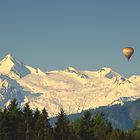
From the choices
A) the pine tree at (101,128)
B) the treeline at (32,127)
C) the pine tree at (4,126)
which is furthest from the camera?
the pine tree at (101,128)

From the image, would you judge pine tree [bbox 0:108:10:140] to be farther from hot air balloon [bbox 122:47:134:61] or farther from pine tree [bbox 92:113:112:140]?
hot air balloon [bbox 122:47:134:61]

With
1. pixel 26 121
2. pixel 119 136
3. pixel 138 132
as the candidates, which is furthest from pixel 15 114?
pixel 138 132

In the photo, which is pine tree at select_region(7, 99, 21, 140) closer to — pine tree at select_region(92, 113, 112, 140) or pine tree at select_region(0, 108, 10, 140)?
pine tree at select_region(0, 108, 10, 140)

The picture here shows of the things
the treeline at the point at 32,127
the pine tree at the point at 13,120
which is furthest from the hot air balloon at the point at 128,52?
the pine tree at the point at 13,120

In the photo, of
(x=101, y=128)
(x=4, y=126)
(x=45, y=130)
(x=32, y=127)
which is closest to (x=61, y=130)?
(x=45, y=130)

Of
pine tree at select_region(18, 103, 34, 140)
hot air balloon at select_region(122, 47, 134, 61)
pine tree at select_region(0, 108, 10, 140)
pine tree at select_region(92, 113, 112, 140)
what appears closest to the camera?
pine tree at select_region(0, 108, 10, 140)

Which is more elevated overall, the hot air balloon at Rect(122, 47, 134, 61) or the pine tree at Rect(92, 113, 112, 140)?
the hot air balloon at Rect(122, 47, 134, 61)

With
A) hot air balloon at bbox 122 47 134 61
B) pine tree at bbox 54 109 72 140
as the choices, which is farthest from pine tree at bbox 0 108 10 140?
hot air balloon at bbox 122 47 134 61

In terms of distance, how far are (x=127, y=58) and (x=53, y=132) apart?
3892cm

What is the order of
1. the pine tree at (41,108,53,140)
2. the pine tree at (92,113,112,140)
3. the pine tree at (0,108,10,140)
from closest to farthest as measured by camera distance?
the pine tree at (0,108,10,140) < the pine tree at (41,108,53,140) < the pine tree at (92,113,112,140)

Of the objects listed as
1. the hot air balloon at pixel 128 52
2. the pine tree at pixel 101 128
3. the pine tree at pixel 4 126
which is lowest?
the pine tree at pixel 4 126

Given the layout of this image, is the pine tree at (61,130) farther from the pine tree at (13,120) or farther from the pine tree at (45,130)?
the pine tree at (13,120)

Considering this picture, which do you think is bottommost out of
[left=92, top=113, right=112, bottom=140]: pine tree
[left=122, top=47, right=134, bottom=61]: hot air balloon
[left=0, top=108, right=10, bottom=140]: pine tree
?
[left=0, top=108, right=10, bottom=140]: pine tree

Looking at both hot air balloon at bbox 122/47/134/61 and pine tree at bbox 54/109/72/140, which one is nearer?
pine tree at bbox 54/109/72/140
